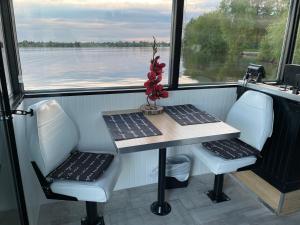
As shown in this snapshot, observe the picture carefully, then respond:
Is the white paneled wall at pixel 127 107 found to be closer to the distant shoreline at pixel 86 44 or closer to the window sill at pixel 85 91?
the window sill at pixel 85 91

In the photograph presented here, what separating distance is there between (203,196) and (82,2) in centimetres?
190

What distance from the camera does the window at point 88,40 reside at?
1768 millimetres

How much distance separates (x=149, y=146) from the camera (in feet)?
4.46

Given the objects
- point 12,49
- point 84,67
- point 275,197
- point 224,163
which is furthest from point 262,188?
point 12,49

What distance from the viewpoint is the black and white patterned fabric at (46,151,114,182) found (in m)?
1.45

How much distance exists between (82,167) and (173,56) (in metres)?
1.20

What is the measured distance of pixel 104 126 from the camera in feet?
6.67

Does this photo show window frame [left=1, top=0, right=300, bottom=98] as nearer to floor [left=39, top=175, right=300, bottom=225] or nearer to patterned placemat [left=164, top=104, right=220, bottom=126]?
patterned placemat [left=164, top=104, right=220, bottom=126]

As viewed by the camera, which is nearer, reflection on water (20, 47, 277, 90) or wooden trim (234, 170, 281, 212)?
Answer: reflection on water (20, 47, 277, 90)

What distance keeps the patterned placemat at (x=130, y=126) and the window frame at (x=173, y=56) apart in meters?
0.26

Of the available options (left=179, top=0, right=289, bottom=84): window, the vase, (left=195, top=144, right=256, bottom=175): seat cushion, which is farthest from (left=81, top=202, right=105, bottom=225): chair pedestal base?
Answer: (left=179, top=0, right=289, bottom=84): window

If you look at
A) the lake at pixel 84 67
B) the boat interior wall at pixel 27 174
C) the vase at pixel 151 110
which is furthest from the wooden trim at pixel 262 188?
the boat interior wall at pixel 27 174

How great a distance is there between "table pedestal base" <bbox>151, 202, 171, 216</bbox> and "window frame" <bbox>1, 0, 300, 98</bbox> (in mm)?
971

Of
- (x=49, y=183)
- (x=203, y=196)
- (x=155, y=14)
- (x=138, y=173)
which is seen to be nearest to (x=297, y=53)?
(x=155, y=14)
